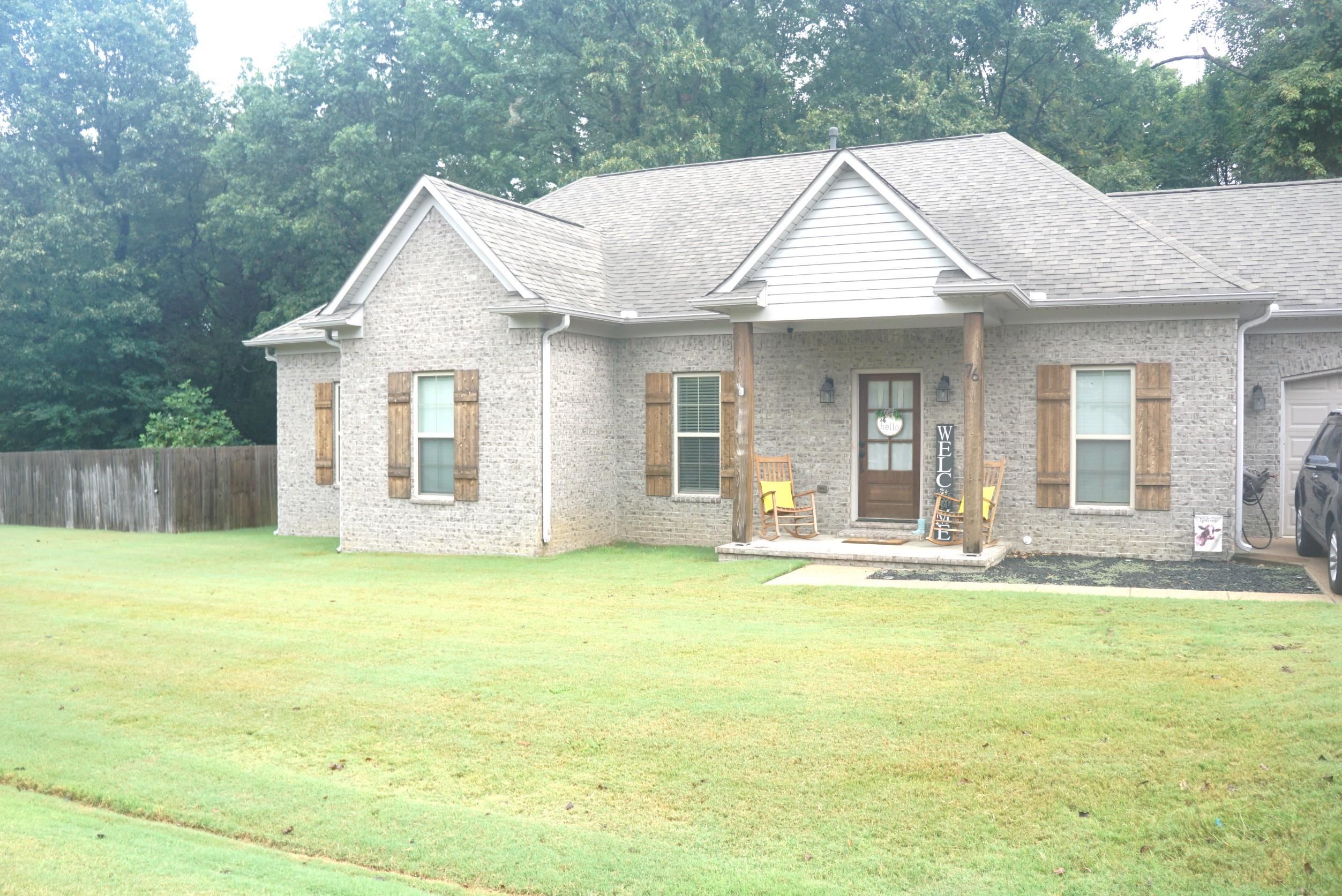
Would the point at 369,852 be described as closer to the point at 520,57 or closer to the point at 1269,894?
the point at 1269,894

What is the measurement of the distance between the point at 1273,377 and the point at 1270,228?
263 centimetres

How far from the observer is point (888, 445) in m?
15.7

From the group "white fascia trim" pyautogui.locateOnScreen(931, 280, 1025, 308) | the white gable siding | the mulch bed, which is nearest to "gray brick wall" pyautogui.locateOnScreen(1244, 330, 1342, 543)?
the mulch bed

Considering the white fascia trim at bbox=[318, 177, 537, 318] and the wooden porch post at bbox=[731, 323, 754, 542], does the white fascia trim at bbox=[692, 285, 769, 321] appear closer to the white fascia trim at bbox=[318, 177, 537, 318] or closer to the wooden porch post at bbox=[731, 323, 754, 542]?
the wooden porch post at bbox=[731, 323, 754, 542]

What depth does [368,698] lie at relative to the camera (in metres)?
7.73

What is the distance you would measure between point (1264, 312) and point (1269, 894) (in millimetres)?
10811

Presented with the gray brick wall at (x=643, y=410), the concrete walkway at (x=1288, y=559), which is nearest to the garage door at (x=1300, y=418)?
the gray brick wall at (x=643, y=410)

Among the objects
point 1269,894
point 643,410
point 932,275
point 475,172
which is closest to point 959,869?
point 1269,894

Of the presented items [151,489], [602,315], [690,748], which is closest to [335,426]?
[151,489]

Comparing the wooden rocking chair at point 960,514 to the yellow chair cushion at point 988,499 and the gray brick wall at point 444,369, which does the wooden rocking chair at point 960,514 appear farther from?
the gray brick wall at point 444,369

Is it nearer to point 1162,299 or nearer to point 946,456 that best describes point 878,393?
point 946,456

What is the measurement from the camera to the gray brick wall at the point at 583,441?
614 inches

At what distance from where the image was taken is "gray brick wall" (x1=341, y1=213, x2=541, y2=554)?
1544 centimetres

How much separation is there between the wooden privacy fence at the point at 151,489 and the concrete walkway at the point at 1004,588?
1318cm
